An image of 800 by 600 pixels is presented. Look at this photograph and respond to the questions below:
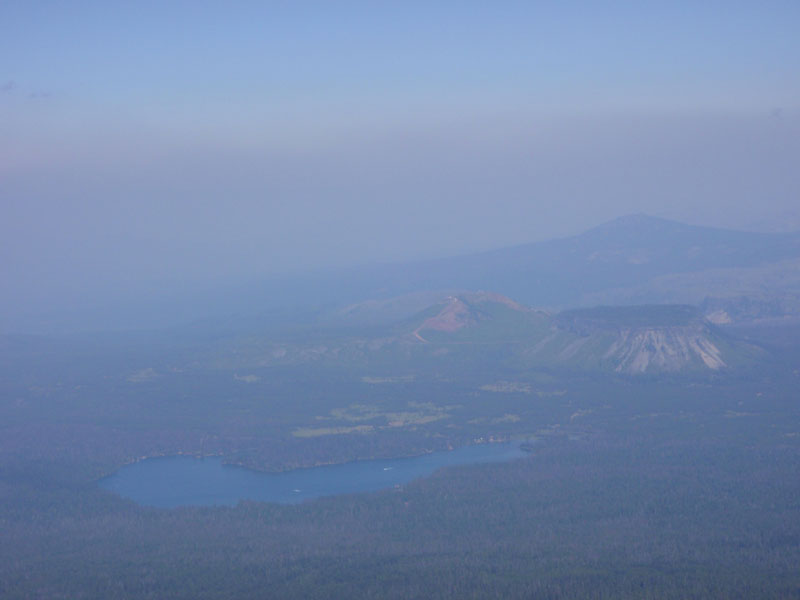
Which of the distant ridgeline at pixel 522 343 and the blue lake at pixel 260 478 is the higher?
the distant ridgeline at pixel 522 343

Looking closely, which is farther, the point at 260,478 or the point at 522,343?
the point at 522,343

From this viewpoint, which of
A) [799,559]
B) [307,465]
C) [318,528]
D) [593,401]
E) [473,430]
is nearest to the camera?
[799,559]

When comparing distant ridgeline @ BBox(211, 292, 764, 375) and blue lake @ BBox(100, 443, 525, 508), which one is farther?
distant ridgeline @ BBox(211, 292, 764, 375)

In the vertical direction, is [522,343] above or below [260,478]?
above

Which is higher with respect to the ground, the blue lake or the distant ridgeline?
the distant ridgeline

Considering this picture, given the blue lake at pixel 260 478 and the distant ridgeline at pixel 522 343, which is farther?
the distant ridgeline at pixel 522 343

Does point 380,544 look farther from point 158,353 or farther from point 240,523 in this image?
point 158,353

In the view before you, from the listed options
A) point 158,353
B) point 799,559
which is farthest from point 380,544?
point 158,353

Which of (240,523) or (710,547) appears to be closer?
(710,547)
